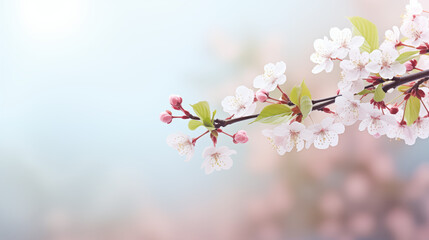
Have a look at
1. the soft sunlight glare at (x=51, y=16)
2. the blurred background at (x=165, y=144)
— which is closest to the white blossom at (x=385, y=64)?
the blurred background at (x=165, y=144)

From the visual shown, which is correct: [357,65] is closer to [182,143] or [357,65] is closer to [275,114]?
[275,114]

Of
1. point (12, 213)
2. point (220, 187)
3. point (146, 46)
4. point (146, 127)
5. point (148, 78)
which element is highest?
point (146, 46)

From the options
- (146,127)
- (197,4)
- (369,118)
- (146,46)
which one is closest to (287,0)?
(197,4)

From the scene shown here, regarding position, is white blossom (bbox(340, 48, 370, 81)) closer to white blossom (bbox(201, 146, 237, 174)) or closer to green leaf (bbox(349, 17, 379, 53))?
green leaf (bbox(349, 17, 379, 53))

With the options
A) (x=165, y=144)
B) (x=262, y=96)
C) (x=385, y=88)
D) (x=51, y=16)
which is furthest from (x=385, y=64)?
(x=51, y=16)

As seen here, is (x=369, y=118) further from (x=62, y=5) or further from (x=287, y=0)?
(x=62, y=5)

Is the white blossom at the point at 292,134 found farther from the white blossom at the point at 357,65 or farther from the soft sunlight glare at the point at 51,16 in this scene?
the soft sunlight glare at the point at 51,16
